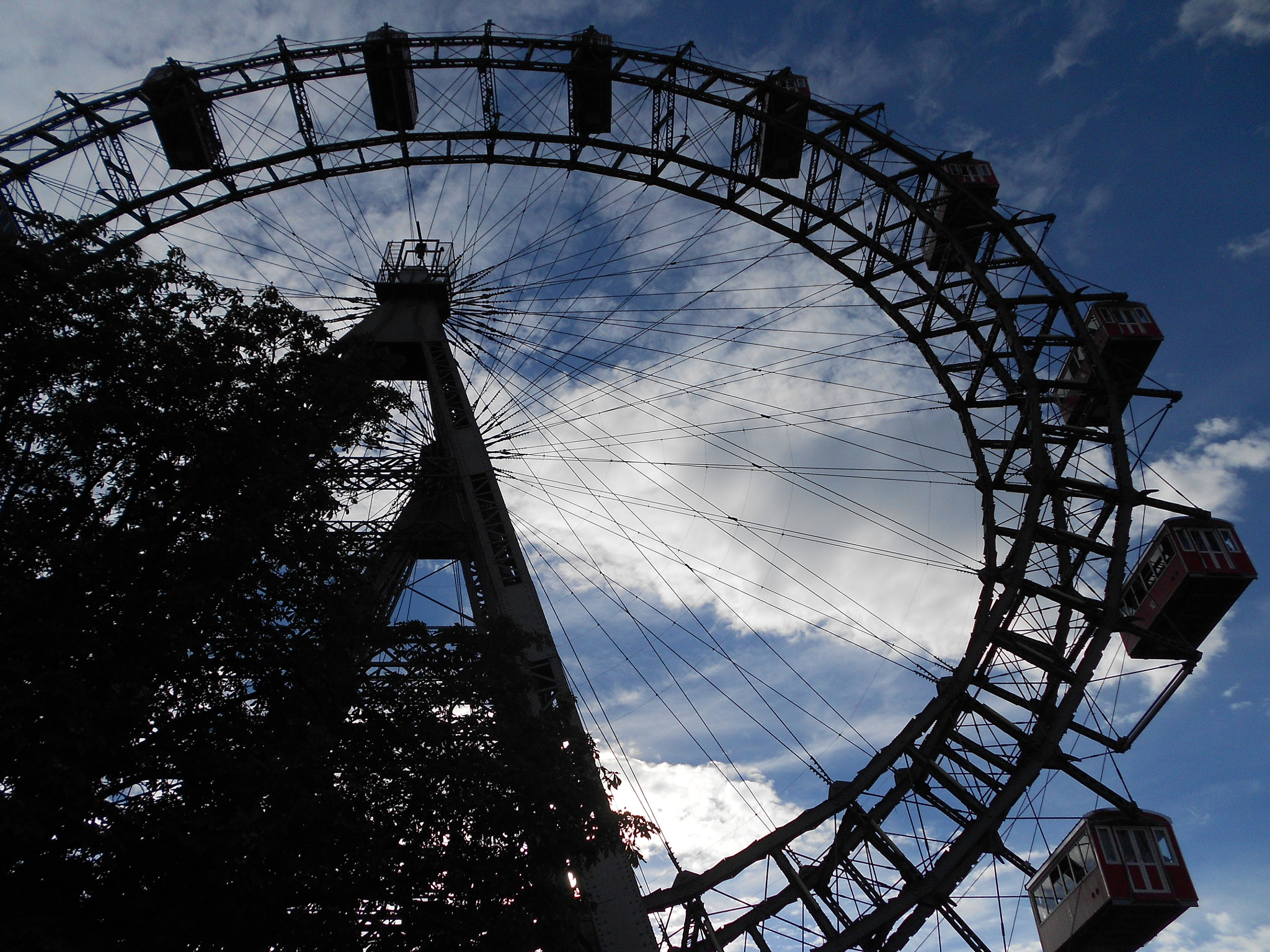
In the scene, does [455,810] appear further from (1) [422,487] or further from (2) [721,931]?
(1) [422,487]

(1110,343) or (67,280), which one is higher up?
(1110,343)

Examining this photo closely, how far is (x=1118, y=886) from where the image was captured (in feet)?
55.9

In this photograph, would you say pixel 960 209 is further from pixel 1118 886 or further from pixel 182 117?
pixel 182 117

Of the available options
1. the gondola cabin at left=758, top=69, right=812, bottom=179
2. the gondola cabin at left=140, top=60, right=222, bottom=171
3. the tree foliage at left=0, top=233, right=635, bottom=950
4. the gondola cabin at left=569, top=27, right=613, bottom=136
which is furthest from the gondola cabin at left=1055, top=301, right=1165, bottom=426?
the gondola cabin at left=140, top=60, right=222, bottom=171

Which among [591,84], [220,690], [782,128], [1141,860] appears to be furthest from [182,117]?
[1141,860]

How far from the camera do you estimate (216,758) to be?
8.79m

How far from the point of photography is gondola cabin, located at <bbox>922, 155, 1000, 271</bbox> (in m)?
24.0

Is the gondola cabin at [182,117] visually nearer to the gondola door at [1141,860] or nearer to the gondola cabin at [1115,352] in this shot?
the gondola cabin at [1115,352]

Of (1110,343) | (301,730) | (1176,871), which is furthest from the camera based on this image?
(1110,343)

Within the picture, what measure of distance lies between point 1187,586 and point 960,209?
438 inches

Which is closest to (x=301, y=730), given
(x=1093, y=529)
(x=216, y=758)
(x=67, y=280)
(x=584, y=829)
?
(x=216, y=758)

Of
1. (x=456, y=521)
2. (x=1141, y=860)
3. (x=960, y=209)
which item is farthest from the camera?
(x=960, y=209)

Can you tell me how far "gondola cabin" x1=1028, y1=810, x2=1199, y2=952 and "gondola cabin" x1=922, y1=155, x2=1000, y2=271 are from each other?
45.7 feet

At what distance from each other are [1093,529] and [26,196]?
2550 cm
